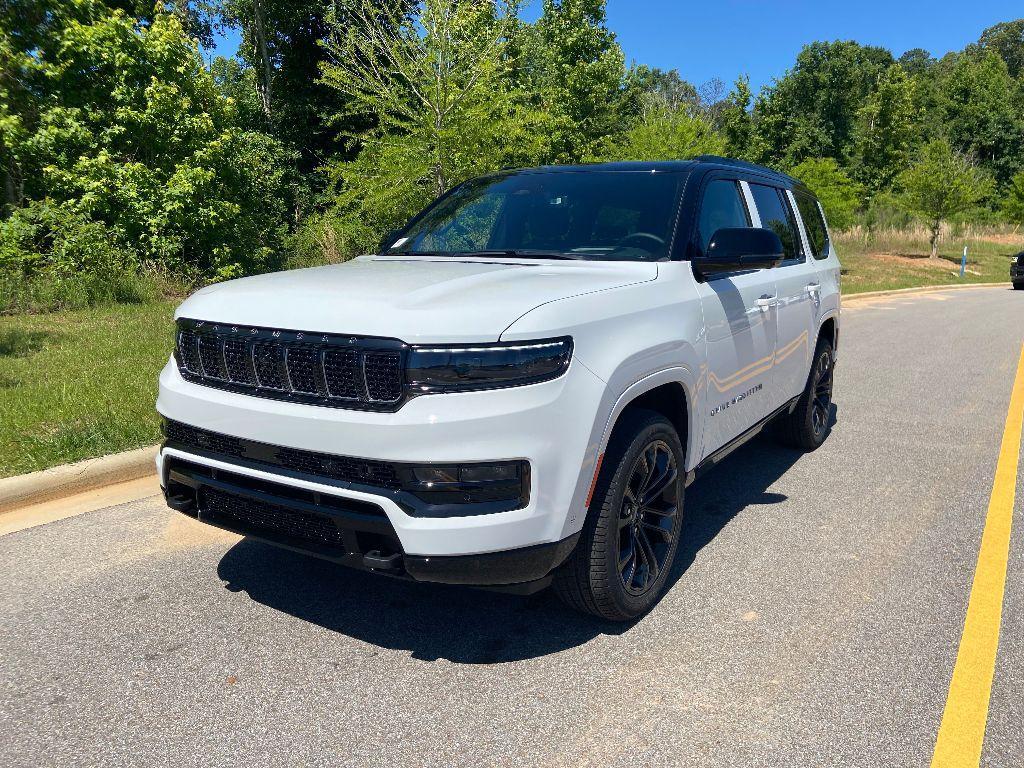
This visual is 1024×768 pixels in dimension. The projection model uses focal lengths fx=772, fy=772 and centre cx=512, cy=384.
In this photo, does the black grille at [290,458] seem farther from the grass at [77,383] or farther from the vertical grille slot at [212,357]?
the grass at [77,383]

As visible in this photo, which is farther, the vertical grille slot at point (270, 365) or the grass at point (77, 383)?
the grass at point (77, 383)

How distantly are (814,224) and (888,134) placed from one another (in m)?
51.9

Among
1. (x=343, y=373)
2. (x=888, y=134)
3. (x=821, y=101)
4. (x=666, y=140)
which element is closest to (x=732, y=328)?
(x=343, y=373)

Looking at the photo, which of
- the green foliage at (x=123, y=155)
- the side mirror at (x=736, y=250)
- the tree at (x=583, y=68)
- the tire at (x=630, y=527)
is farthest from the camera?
the tree at (x=583, y=68)

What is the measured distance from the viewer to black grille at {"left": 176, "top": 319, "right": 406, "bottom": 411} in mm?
2646

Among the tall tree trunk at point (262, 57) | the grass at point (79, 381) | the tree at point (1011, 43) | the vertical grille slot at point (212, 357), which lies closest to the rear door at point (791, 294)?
the vertical grille slot at point (212, 357)

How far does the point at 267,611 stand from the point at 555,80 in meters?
31.3

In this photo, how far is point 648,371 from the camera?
3.15m

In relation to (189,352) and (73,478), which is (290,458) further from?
(73,478)

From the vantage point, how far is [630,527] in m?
3.30

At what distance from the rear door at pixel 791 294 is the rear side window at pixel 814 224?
8.3 inches

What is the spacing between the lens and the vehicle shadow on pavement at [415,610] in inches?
125

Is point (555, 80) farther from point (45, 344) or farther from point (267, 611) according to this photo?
point (267, 611)

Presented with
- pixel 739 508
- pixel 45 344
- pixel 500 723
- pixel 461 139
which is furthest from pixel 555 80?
pixel 500 723
